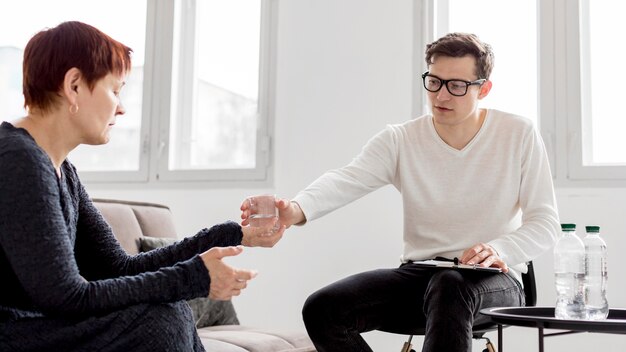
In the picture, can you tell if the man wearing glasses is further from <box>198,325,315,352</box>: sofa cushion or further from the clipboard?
<box>198,325,315,352</box>: sofa cushion

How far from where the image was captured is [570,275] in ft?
7.72

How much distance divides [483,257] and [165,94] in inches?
104

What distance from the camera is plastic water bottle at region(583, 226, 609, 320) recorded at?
6.77 ft

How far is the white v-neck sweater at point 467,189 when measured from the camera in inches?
95.1

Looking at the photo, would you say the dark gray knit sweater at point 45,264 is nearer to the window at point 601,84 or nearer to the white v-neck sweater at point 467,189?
the white v-neck sweater at point 467,189

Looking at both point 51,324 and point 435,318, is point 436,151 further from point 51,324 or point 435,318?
point 51,324

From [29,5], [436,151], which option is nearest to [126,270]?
[436,151]

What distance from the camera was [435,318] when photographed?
1956 millimetres

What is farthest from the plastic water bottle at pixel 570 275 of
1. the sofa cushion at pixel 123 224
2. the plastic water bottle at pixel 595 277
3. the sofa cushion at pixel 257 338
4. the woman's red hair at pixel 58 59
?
the sofa cushion at pixel 123 224

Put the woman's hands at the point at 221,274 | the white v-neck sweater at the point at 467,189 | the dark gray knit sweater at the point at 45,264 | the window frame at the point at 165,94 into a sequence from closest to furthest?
the dark gray knit sweater at the point at 45,264 → the woman's hands at the point at 221,274 → the white v-neck sweater at the point at 467,189 → the window frame at the point at 165,94

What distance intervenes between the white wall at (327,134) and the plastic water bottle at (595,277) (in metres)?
1.32

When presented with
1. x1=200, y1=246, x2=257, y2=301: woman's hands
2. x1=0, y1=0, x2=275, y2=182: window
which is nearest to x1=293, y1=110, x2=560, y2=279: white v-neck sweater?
x1=200, y1=246, x2=257, y2=301: woman's hands

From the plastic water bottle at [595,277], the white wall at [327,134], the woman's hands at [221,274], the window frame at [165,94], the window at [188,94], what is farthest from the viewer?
the window at [188,94]

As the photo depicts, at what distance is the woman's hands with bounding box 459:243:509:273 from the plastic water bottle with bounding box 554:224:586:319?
0.20 m
